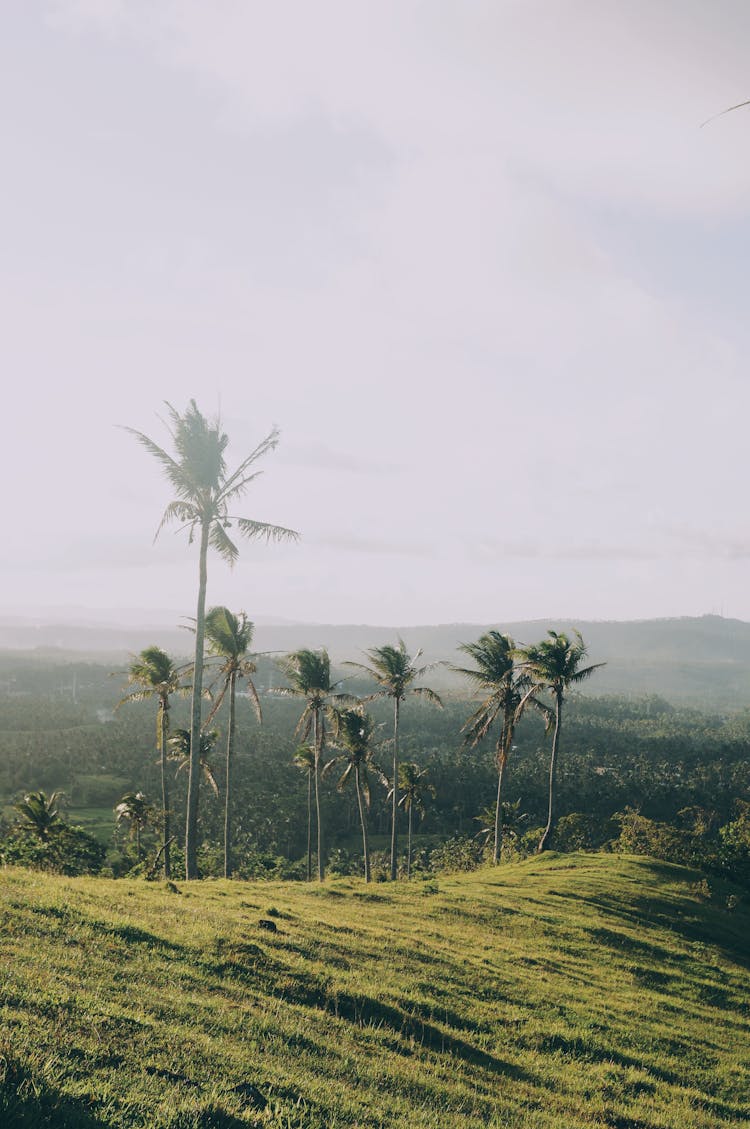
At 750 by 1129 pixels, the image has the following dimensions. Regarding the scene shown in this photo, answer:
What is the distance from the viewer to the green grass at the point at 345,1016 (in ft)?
28.1

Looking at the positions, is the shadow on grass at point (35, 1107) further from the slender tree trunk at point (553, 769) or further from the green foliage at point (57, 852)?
the slender tree trunk at point (553, 769)

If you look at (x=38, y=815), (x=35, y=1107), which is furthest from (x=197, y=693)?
(x=38, y=815)

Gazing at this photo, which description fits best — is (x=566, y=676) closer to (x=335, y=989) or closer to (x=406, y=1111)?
(x=335, y=989)

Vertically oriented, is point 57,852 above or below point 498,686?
below

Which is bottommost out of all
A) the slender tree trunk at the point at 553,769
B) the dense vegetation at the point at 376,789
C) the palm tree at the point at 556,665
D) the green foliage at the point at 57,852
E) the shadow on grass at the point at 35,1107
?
the dense vegetation at the point at 376,789

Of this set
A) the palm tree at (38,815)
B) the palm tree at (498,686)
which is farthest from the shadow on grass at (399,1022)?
the palm tree at (38,815)

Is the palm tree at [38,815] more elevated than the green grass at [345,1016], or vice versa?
the green grass at [345,1016]

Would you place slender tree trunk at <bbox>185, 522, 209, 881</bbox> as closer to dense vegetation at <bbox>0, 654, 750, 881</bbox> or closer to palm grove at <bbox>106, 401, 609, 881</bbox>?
palm grove at <bbox>106, 401, 609, 881</bbox>

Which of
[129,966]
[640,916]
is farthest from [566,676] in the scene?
[129,966]

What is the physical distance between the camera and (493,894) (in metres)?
31.6

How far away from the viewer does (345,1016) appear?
1368 cm

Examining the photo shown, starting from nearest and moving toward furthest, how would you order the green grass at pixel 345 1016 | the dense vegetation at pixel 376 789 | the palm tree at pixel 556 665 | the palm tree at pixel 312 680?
the green grass at pixel 345 1016
the palm tree at pixel 556 665
the palm tree at pixel 312 680
the dense vegetation at pixel 376 789

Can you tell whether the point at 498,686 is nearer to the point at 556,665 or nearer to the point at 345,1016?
the point at 556,665

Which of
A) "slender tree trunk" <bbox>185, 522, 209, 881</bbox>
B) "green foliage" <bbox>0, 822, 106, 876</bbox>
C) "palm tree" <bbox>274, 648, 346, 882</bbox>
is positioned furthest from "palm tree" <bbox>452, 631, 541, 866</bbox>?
"green foliage" <bbox>0, 822, 106, 876</bbox>
